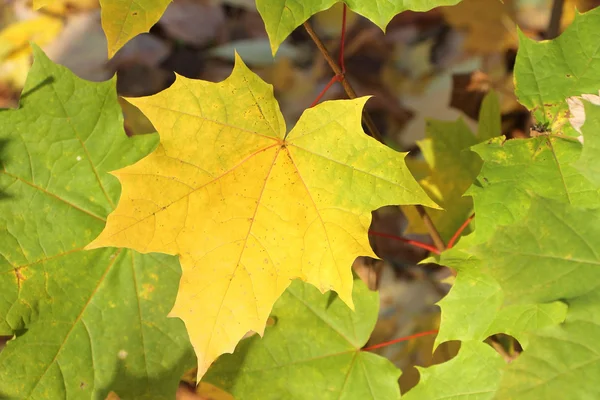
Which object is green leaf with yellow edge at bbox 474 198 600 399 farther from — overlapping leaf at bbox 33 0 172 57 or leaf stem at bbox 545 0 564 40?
leaf stem at bbox 545 0 564 40

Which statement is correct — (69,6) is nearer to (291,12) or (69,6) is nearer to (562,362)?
(291,12)

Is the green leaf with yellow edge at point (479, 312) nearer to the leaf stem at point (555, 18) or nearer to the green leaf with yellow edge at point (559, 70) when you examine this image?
the green leaf with yellow edge at point (559, 70)

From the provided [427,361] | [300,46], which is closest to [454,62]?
[300,46]

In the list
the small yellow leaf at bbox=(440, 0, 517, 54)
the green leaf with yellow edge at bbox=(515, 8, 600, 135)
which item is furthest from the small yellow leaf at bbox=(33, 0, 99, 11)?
the green leaf with yellow edge at bbox=(515, 8, 600, 135)

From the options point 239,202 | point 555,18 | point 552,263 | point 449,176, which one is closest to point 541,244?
point 552,263

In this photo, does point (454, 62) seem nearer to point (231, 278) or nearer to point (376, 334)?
point (376, 334)

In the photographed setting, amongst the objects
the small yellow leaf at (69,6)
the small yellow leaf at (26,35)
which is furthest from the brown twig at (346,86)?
the small yellow leaf at (69,6)
